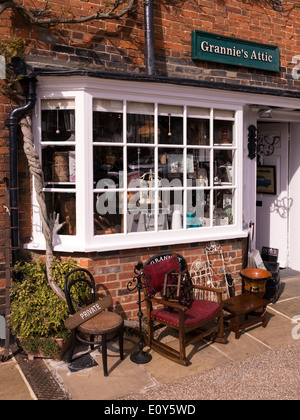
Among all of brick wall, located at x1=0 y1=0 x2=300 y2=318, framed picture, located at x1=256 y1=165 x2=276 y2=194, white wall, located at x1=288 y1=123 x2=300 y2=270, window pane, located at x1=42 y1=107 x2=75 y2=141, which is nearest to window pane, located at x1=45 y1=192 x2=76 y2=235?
brick wall, located at x1=0 y1=0 x2=300 y2=318

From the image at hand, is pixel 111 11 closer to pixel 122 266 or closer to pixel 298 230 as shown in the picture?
pixel 122 266

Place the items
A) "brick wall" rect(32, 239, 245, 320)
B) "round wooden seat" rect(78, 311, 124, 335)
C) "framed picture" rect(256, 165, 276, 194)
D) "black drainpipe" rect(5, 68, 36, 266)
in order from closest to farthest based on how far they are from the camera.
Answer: "round wooden seat" rect(78, 311, 124, 335)
"black drainpipe" rect(5, 68, 36, 266)
"brick wall" rect(32, 239, 245, 320)
"framed picture" rect(256, 165, 276, 194)

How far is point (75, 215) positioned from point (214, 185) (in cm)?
207

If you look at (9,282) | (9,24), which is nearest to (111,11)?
(9,24)

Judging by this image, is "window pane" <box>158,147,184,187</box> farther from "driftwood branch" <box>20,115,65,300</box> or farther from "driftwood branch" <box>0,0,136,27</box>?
"driftwood branch" <box>0,0,136,27</box>

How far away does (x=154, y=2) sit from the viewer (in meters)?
5.75

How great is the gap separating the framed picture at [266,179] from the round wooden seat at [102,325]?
453cm

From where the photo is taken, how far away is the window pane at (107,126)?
4910 millimetres

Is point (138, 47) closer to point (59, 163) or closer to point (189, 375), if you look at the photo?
point (59, 163)

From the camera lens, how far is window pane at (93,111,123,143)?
4.91 metres

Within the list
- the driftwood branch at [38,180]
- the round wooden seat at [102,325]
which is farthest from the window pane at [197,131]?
the round wooden seat at [102,325]

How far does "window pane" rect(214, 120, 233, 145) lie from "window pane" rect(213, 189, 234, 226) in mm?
701
